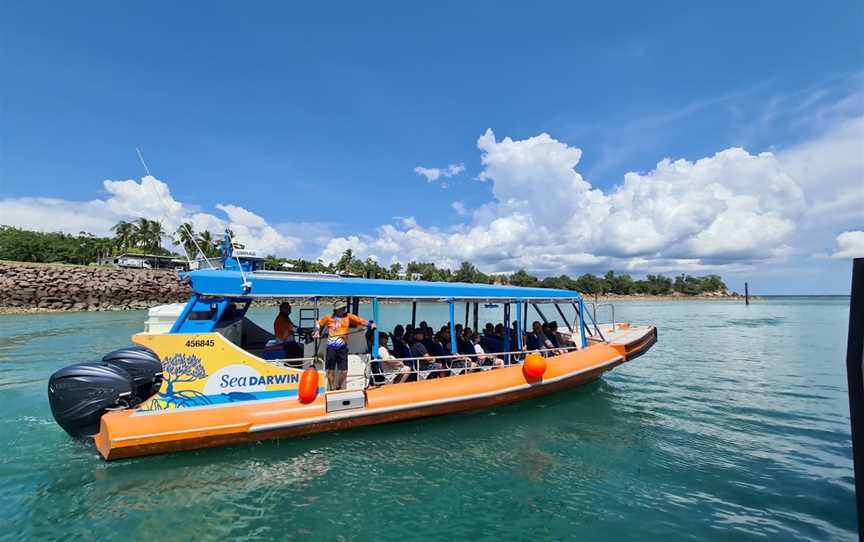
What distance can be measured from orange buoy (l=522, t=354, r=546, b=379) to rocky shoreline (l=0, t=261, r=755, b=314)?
26791mm

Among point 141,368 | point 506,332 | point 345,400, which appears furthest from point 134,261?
point 345,400

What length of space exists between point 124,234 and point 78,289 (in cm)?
3369

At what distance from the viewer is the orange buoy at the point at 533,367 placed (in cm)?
745

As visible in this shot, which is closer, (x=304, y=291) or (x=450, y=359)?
(x=304, y=291)

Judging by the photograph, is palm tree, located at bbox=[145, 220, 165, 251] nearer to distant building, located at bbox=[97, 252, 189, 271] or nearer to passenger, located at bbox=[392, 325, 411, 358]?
distant building, located at bbox=[97, 252, 189, 271]

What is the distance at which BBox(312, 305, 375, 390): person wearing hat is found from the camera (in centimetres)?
638

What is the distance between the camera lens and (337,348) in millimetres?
6398

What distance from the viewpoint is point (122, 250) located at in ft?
207

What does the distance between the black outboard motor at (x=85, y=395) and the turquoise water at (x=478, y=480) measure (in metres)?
0.59

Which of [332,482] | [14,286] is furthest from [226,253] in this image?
[14,286]

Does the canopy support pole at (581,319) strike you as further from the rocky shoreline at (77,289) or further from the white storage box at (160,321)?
the rocky shoreline at (77,289)

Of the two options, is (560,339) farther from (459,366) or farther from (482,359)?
(459,366)

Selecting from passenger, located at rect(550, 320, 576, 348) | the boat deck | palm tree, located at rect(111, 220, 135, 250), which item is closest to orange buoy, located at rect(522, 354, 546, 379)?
passenger, located at rect(550, 320, 576, 348)

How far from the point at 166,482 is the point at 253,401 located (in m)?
1.29
